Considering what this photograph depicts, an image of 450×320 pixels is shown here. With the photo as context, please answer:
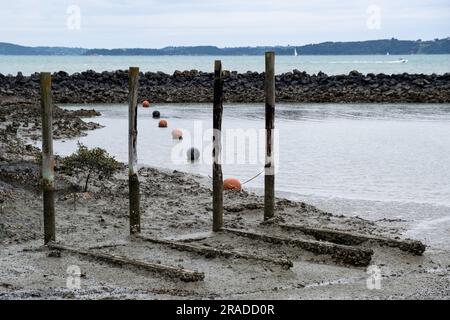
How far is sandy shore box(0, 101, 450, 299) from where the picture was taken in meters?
9.23

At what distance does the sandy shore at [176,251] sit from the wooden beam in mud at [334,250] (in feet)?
0.30

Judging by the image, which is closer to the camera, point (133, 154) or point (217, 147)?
point (133, 154)

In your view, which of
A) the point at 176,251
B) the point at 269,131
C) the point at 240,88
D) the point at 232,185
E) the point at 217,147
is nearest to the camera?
the point at 176,251

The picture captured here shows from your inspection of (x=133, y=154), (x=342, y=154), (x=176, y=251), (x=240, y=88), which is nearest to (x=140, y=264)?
(x=176, y=251)

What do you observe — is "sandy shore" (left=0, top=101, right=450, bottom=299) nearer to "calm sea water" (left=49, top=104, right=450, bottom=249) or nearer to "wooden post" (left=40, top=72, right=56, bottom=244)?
"wooden post" (left=40, top=72, right=56, bottom=244)

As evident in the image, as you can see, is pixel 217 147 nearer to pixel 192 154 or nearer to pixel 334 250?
pixel 334 250

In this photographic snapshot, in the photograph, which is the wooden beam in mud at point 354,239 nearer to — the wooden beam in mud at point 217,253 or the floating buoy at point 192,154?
the wooden beam in mud at point 217,253

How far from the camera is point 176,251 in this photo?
11086 mm

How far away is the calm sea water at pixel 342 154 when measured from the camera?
15.3m

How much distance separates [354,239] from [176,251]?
8.73ft

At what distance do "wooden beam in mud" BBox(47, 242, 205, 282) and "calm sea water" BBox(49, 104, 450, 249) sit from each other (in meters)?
4.46

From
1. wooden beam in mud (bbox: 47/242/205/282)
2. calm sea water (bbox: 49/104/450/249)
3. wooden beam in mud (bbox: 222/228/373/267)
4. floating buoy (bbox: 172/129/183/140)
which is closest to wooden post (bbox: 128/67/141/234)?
wooden beam in mud (bbox: 47/242/205/282)

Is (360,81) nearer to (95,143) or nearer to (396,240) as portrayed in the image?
(95,143)
